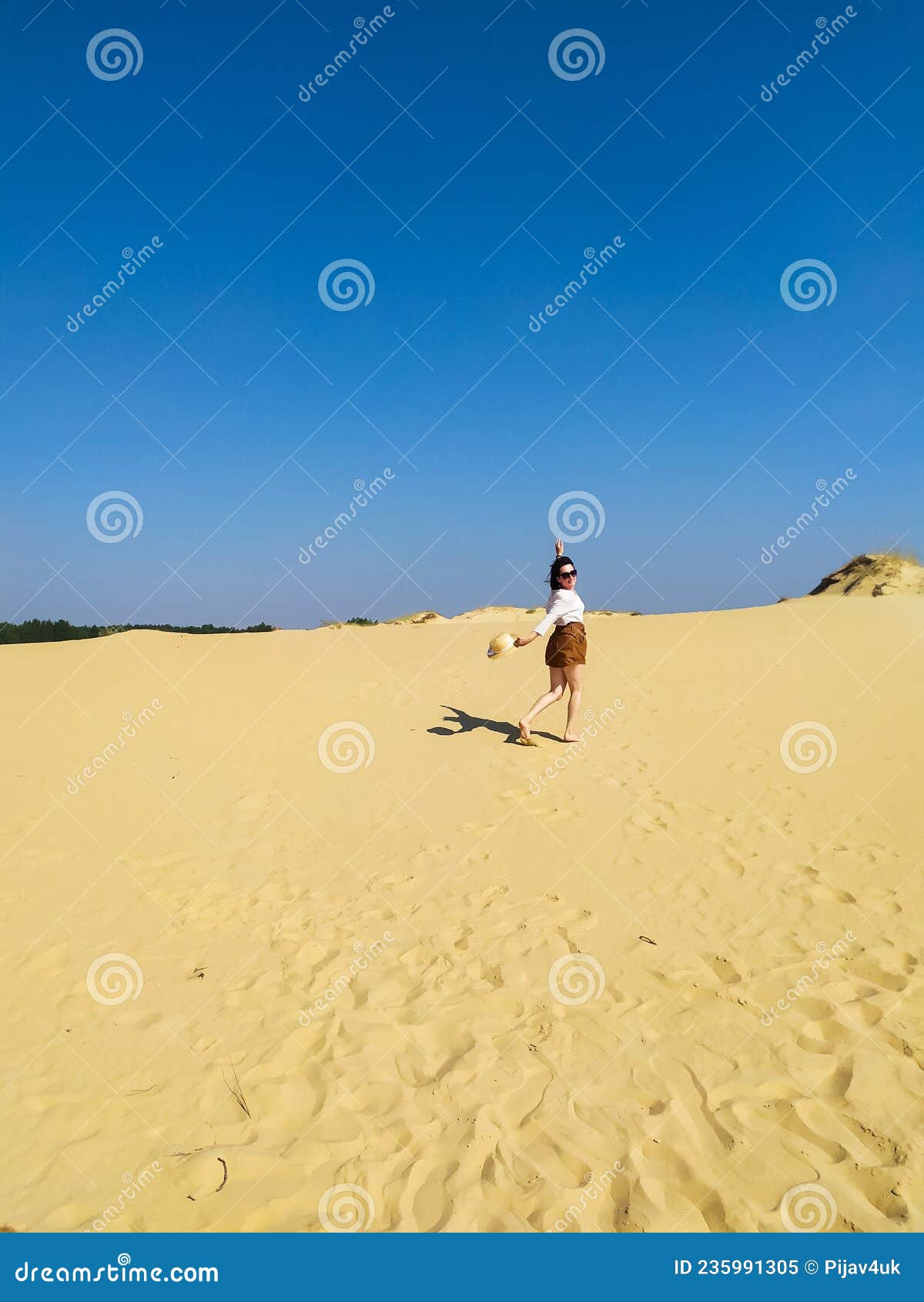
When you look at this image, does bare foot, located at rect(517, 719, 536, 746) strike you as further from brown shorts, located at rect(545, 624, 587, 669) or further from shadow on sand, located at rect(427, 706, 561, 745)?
brown shorts, located at rect(545, 624, 587, 669)

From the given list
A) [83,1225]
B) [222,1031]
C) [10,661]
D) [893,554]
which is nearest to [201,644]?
[10,661]

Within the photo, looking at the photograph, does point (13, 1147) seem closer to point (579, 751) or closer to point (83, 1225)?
point (83, 1225)

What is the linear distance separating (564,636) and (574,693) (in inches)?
29.3

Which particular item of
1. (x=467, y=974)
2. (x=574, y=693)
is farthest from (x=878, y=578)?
(x=467, y=974)

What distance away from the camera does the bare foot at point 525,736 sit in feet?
26.8

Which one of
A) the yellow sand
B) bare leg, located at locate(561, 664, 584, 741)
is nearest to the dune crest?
the yellow sand

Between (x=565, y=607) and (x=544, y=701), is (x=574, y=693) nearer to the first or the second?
(x=544, y=701)

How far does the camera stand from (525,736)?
8.24m

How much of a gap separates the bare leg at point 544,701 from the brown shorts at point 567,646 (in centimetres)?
19

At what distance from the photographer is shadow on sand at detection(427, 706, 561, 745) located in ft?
28.9

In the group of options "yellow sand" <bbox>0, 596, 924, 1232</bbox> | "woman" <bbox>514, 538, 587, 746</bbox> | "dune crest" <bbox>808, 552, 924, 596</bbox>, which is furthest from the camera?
"dune crest" <bbox>808, 552, 924, 596</bbox>

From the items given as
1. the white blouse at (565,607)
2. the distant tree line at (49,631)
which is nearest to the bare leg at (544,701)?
the white blouse at (565,607)

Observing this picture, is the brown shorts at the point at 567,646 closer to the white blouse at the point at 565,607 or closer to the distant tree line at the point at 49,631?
the white blouse at the point at 565,607

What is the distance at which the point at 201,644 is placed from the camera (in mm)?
12867
